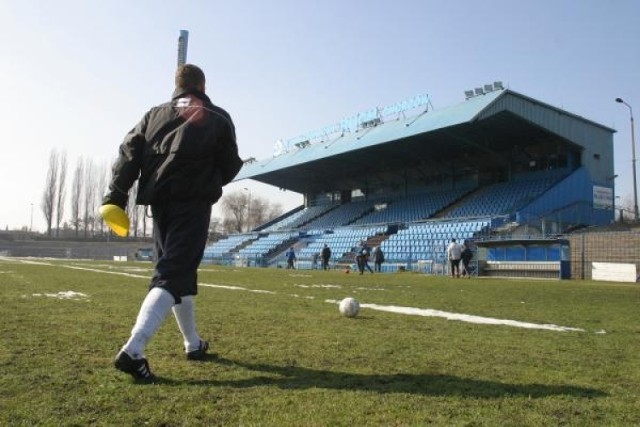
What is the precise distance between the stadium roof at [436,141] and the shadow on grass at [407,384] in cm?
2785

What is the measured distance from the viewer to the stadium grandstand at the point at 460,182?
1172 inches

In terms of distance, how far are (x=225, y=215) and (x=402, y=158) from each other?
67.6m

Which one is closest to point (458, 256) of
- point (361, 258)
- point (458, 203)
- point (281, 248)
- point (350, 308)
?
point (361, 258)

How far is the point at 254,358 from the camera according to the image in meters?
3.88

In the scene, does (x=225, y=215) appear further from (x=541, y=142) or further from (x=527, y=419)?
(x=527, y=419)

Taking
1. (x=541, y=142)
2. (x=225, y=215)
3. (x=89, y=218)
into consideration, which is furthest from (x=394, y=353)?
(x=225, y=215)

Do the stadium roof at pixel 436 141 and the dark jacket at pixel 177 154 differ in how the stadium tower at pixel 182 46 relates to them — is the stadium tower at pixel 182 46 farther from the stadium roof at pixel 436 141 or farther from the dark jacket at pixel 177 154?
the stadium roof at pixel 436 141

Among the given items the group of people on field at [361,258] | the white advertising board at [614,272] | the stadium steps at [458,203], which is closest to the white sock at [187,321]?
the white advertising board at [614,272]

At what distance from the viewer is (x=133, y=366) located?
10.1 feet

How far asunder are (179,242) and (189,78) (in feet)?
3.93

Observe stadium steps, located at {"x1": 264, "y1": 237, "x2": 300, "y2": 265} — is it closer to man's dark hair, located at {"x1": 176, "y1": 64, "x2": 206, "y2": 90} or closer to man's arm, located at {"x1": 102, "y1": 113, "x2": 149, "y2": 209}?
man's dark hair, located at {"x1": 176, "y1": 64, "x2": 206, "y2": 90}

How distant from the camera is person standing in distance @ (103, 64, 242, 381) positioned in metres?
3.51

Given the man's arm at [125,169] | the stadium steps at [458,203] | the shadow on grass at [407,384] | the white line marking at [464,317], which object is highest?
the stadium steps at [458,203]

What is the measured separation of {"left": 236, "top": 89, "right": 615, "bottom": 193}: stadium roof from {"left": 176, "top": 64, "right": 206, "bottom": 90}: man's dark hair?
27411 mm
